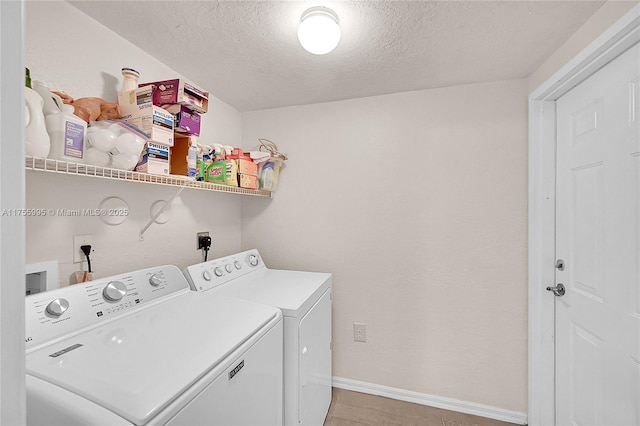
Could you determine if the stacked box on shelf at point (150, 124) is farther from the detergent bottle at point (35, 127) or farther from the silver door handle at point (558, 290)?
the silver door handle at point (558, 290)

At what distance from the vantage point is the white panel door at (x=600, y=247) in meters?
1.14

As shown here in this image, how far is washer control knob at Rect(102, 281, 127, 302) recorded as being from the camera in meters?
1.11

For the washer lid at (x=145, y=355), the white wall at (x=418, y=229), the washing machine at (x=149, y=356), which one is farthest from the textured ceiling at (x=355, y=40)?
the washer lid at (x=145, y=355)

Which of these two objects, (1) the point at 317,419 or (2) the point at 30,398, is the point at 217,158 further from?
(1) the point at 317,419

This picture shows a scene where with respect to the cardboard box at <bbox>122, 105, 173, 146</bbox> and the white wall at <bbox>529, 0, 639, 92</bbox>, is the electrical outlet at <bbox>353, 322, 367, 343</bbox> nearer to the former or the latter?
the cardboard box at <bbox>122, 105, 173, 146</bbox>

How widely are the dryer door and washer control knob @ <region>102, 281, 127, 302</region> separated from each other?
81 centimetres

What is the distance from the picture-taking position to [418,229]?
2.04 metres

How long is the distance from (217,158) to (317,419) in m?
1.73

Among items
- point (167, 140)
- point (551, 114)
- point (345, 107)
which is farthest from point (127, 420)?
point (551, 114)

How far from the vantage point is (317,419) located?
168cm

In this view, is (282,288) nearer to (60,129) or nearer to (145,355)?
(145,355)

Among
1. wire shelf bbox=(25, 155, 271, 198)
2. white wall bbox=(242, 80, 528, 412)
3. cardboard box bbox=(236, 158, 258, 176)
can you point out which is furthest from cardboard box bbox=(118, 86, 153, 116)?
white wall bbox=(242, 80, 528, 412)

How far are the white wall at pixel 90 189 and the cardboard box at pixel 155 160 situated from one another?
13.8 inches

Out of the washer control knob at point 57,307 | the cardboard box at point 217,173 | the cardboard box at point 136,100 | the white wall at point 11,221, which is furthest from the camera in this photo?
the cardboard box at point 217,173
